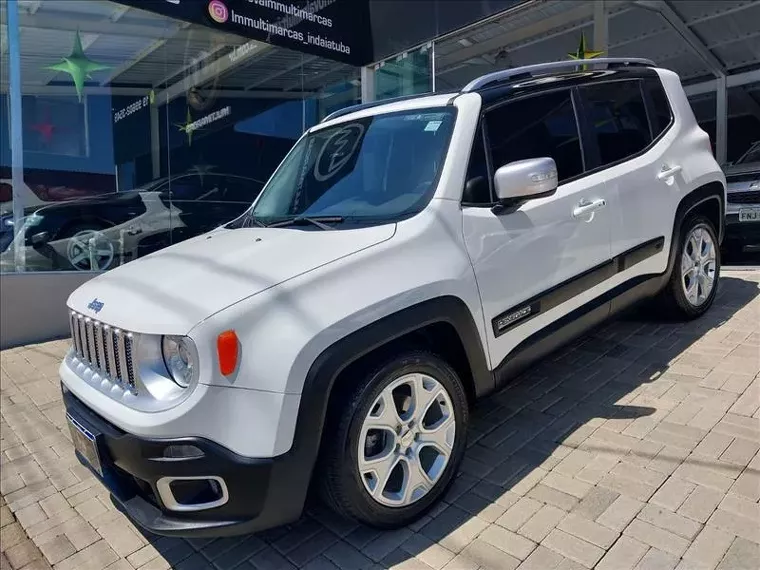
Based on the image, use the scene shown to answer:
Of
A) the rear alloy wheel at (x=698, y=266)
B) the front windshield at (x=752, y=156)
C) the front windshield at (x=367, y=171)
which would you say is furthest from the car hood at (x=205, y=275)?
the front windshield at (x=752, y=156)

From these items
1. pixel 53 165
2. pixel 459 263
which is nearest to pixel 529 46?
pixel 53 165

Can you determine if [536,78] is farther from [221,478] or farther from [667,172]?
[221,478]

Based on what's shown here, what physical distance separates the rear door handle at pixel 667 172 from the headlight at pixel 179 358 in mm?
3362

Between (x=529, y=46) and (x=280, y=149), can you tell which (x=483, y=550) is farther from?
(x=529, y=46)

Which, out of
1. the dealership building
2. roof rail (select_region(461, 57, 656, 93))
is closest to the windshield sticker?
roof rail (select_region(461, 57, 656, 93))

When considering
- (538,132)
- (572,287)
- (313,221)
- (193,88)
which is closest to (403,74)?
(193,88)

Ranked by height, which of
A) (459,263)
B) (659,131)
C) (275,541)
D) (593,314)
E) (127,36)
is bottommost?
(275,541)

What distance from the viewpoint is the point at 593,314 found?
355cm

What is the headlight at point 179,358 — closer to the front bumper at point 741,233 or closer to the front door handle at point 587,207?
the front door handle at point 587,207

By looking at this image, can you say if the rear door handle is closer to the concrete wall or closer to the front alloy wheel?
the front alloy wheel

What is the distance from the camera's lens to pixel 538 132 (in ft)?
11.3

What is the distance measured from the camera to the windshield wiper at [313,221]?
118 inches

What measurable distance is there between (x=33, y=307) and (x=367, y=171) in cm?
516

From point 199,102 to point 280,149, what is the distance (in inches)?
54.6
